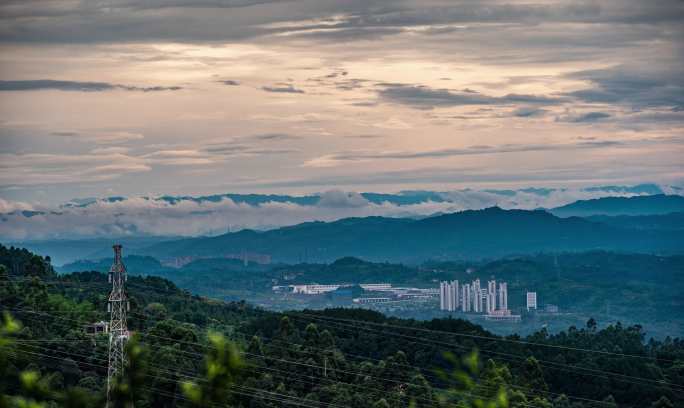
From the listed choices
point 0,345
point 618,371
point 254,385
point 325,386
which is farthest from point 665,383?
point 0,345

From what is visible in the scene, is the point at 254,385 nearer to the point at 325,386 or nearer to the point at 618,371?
the point at 325,386

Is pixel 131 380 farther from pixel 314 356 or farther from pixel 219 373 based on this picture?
pixel 314 356

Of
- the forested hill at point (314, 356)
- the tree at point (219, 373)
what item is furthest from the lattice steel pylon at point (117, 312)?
the tree at point (219, 373)

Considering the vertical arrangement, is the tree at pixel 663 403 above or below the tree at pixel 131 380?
below

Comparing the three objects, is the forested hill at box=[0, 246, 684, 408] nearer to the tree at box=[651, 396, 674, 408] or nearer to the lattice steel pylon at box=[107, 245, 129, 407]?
the tree at box=[651, 396, 674, 408]

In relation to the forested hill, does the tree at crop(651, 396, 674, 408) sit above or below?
below

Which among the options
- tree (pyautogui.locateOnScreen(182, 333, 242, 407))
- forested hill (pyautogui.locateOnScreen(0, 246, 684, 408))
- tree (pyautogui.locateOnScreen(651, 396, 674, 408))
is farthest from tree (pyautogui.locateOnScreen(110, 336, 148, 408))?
tree (pyautogui.locateOnScreen(651, 396, 674, 408))

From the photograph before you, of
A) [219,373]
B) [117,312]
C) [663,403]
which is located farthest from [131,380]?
[663,403]

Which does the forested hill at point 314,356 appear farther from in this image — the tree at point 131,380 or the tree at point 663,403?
the tree at point 131,380
